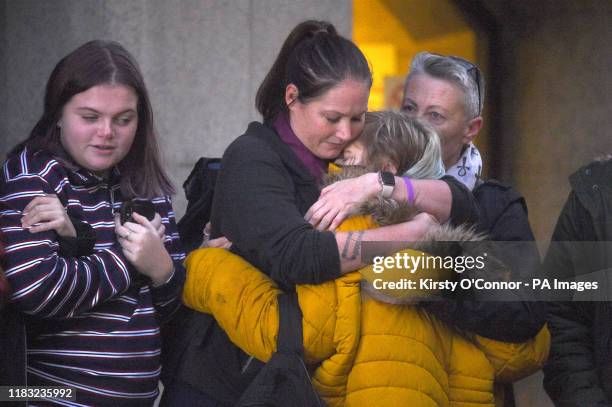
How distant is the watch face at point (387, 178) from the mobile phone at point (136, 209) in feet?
2.48

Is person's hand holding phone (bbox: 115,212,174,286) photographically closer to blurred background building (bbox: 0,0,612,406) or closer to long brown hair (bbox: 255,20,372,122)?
long brown hair (bbox: 255,20,372,122)

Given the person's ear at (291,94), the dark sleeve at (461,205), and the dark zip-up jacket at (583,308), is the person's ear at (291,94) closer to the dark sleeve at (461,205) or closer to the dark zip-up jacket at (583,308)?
the dark sleeve at (461,205)

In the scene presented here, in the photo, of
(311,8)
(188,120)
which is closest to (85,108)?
(188,120)

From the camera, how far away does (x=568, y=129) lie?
6.39m

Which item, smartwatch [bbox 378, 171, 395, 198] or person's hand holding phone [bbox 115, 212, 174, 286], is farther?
person's hand holding phone [bbox 115, 212, 174, 286]

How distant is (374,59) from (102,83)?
3030 millimetres

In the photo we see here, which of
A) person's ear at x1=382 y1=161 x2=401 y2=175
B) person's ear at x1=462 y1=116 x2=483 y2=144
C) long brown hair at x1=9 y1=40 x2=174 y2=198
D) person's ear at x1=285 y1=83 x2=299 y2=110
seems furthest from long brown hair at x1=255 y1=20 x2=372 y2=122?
person's ear at x1=462 y1=116 x2=483 y2=144

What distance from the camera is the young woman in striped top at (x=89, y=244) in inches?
104

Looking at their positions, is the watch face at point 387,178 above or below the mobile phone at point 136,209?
above

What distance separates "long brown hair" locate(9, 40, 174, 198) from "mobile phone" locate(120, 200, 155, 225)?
0.16 feet

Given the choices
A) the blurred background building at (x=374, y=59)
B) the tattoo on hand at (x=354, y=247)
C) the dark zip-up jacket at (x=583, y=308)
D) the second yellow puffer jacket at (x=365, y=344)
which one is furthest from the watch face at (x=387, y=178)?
the blurred background building at (x=374, y=59)

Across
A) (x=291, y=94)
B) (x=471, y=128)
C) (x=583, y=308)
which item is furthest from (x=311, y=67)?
(x=583, y=308)

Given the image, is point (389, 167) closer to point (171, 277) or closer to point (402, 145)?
point (402, 145)

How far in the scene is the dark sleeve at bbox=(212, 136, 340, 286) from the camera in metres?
2.54
